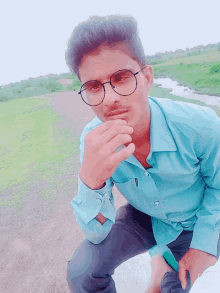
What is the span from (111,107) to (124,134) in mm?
216

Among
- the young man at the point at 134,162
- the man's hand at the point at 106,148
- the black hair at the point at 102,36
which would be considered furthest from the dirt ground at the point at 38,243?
the black hair at the point at 102,36

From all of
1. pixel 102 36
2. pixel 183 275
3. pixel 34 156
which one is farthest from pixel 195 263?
pixel 34 156

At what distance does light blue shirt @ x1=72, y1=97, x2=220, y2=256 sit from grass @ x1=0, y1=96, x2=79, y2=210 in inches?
87.4

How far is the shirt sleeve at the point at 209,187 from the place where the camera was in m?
1.29

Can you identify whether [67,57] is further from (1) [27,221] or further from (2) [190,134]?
(1) [27,221]

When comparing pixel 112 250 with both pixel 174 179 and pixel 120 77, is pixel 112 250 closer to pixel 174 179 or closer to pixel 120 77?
pixel 174 179

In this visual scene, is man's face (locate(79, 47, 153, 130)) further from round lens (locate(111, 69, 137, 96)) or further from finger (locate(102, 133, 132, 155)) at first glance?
finger (locate(102, 133, 132, 155))

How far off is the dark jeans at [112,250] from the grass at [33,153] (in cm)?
204

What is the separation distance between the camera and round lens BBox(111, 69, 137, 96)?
1201 millimetres

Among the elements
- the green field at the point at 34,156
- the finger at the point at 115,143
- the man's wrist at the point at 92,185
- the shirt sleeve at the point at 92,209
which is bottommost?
the green field at the point at 34,156

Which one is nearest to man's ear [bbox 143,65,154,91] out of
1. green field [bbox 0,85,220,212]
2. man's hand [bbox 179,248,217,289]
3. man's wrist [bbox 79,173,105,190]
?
man's wrist [bbox 79,173,105,190]

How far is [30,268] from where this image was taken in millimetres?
2316

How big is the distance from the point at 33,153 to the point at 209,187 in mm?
4118

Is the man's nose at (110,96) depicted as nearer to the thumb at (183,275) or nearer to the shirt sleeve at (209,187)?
the shirt sleeve at (209,187)
